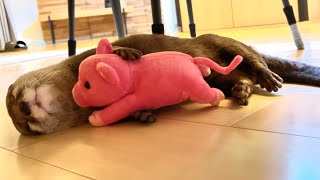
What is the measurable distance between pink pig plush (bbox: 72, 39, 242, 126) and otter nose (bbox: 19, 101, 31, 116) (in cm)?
11

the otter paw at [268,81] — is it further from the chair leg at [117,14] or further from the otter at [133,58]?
the chair leg at [117,14]

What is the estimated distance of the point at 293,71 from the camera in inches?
47.2

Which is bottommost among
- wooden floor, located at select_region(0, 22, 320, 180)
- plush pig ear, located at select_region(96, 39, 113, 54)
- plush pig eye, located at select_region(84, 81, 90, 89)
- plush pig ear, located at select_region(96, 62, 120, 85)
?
wooden floor, located at select_region(0, 22, 320, 180)

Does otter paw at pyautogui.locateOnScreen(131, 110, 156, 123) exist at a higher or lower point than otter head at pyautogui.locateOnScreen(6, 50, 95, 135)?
lower

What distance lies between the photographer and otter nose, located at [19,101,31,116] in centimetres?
93

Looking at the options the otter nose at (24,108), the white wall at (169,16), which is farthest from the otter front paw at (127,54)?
the white wall at (169,16)

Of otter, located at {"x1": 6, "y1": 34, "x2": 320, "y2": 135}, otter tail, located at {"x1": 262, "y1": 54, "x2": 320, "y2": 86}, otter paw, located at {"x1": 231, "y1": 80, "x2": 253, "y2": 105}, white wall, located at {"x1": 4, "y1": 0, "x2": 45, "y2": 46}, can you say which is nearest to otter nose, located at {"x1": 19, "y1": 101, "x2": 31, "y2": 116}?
otter, located at {"x1": 6, "y1": 34, "x2": 320, "y2": 135}

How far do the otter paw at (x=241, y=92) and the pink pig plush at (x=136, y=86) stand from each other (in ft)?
0.29

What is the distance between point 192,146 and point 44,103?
398 millimetres

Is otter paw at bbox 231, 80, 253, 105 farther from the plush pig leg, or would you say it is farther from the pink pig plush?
the plush pig leg

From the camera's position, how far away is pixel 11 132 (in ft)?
3.38

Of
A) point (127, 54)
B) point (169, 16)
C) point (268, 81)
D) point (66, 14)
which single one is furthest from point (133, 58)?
point (66, 14)

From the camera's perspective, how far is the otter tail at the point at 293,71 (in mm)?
1148

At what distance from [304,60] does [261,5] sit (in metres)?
2.48
